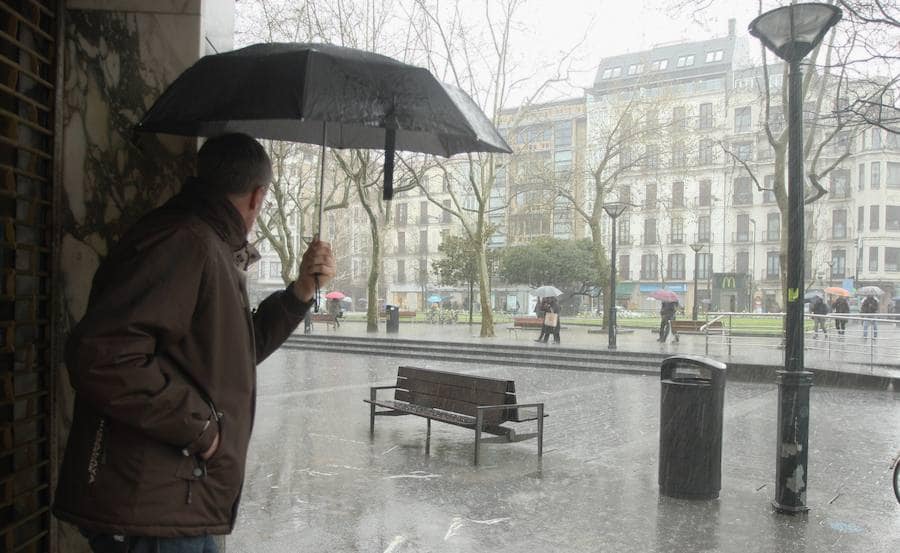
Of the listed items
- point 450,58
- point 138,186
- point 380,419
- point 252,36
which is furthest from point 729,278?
point 138,186

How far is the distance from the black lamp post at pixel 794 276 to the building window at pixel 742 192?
55068mm

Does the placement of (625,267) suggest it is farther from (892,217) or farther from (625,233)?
(892,217)

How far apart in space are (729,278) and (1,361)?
159 ft

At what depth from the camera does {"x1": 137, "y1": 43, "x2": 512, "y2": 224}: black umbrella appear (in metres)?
2.46

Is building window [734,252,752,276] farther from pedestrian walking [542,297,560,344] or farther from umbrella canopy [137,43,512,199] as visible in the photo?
umbrella canopy [137,43,512,199]

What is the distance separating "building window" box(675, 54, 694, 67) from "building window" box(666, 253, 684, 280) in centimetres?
1648

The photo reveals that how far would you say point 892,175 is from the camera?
52.1 meters

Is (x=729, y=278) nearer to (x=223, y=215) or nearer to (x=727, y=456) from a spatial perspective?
(x=727, y=456)

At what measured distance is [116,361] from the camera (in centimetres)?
164

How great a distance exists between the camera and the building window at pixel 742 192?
57.2m

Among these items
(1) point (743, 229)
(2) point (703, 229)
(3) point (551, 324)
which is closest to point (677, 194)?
(2) point (703, 229)

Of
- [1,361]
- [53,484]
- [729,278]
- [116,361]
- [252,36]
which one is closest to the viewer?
[116,361]

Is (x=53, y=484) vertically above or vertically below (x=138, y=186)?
below

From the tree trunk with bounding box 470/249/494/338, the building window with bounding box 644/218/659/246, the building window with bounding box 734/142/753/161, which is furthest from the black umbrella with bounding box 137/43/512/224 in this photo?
the building window with bounding box 644/218/659/246
